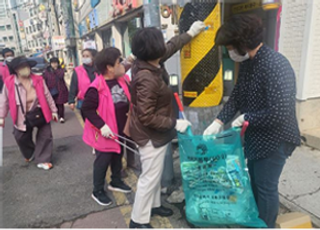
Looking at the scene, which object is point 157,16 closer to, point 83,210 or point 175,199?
point 175,199

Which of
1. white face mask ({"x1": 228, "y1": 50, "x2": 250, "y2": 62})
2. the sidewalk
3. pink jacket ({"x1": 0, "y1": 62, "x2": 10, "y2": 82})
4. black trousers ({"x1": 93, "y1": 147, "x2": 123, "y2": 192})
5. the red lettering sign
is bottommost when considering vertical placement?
the sidewalk

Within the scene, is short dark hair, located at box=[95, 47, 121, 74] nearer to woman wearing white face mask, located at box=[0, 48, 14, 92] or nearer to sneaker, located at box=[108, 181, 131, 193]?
sneaker, located at box=[108, 181, 131, 193]

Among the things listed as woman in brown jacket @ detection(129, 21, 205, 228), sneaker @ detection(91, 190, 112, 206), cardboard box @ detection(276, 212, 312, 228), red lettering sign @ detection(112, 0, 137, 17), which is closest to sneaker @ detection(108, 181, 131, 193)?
sneaker @ detection(91, 190, 112, 206)

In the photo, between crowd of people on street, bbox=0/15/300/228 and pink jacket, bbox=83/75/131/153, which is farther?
pink jacket, bbox=83/75/131/153

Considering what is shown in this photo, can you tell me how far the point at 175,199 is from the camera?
9.09ft

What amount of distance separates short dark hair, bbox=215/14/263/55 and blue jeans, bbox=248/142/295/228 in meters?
0.73

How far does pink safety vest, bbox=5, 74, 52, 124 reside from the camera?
3.45 meters

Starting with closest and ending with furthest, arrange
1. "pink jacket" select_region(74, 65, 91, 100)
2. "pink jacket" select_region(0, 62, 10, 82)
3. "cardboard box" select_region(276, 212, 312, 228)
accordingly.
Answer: "cardboard box" select_region(276, 212, 312, 228), "pink jacket" select_region(74, 65, 91, 100), "pink jacket" select_region(0, 62, 10, 82)

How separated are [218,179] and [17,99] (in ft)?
9.92

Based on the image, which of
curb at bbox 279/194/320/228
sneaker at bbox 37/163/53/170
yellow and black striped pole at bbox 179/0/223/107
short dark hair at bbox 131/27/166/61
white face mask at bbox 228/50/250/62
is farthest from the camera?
sneaker at bbox 37/163/53/170

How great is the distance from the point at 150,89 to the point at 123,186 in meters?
1.63

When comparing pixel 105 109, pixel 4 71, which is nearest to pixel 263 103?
pixel 105 109

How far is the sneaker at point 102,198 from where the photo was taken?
2779 millimetres

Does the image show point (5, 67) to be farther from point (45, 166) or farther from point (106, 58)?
point (106, 58)
